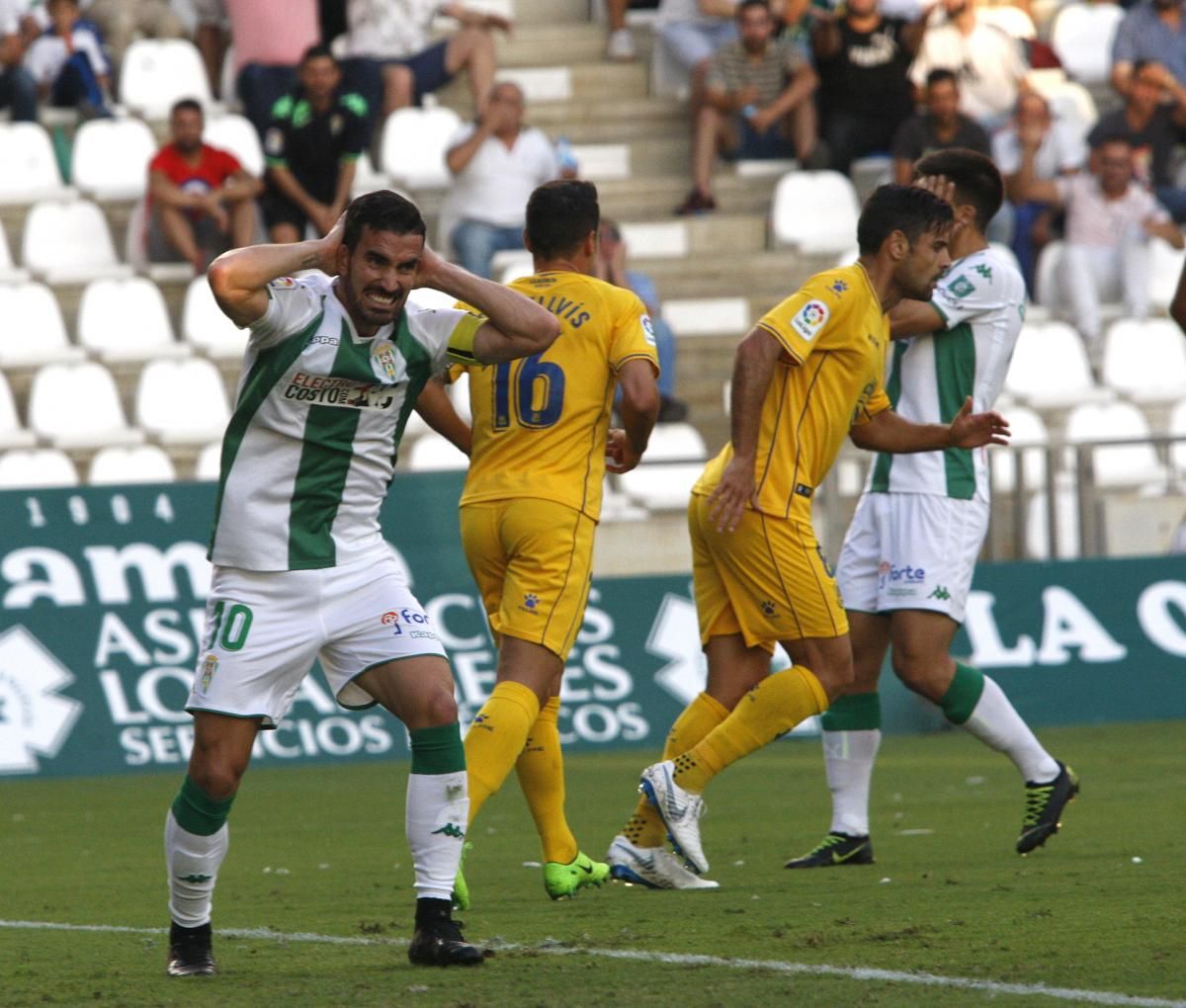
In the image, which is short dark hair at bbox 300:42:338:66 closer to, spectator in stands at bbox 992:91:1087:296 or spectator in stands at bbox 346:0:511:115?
spectator in stands at bbox 346:0:511:115

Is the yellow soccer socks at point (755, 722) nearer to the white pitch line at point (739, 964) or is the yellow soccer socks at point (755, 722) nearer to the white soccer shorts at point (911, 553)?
the white soccer shorts at point (911, 553)

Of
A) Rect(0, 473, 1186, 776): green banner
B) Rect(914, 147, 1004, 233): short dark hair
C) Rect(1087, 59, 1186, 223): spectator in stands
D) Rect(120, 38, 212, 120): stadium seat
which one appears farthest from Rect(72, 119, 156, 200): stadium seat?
Rect(914, 147, 1004, 233): short dark hair

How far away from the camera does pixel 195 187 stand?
640 inches

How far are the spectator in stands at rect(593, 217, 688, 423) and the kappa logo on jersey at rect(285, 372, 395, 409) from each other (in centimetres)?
952

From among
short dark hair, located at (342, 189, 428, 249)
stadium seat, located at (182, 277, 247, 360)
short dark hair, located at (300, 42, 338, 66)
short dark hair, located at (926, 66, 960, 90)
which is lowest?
stadium seat, located at (182, 277, 247, 360)

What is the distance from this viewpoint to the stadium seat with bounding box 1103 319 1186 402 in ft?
54.4

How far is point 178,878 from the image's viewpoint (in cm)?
540

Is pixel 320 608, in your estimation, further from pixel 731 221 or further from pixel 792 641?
pixel 731 221

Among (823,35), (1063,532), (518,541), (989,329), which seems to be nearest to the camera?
(518,541)

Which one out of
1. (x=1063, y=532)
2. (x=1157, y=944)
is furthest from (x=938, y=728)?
(x=1157, y=944)

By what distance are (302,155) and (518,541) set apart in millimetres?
9980

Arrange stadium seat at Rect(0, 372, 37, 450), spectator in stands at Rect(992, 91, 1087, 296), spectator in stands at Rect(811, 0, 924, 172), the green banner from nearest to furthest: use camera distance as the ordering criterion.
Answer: the green banner, stadium seat at Rect(0, 372, 37, 450), spectator in stands at Rect(992, 91, 1087, 296), spectator in stands at Rect(811, 0, 924, 172)

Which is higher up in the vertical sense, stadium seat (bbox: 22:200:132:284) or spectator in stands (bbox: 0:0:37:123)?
spectator in stands (bbox: 0:0:37:123)

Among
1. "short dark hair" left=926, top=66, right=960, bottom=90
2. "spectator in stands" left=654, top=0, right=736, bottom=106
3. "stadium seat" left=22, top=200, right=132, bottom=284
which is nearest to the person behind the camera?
"short dark hair" left=926, top=66, right=960, bottom=90
